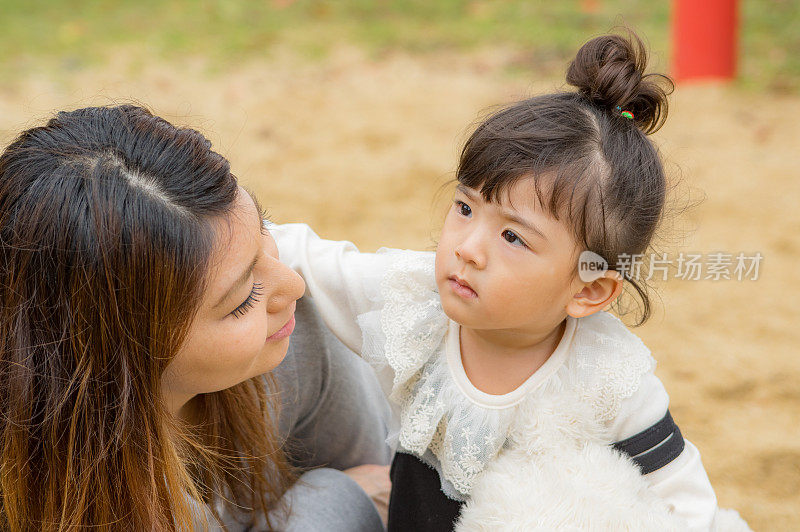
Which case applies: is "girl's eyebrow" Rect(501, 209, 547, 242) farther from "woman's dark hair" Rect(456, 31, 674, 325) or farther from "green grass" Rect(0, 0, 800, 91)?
"green grass" Rect(0, 0, 800, 91)

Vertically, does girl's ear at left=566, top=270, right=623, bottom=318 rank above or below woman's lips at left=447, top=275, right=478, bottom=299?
below

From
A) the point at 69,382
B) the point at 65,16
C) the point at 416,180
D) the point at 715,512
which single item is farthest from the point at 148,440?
the point at 65,16

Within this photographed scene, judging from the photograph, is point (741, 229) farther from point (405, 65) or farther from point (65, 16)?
point (65, 16)

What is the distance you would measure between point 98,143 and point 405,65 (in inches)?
132

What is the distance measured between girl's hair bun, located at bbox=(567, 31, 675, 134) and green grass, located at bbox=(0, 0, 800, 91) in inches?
110

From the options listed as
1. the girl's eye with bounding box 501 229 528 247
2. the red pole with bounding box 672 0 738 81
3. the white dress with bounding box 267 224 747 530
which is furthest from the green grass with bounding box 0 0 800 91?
the girl's eye with bounding box 501 229 528 247

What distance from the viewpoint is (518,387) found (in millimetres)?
1339

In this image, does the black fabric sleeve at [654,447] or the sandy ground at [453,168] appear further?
the sandy ground at [453,168]

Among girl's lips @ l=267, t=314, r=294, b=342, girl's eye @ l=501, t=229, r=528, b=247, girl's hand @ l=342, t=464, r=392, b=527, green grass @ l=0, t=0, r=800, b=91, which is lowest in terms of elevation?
green grass @ l=0, t=0, r=800, b=91

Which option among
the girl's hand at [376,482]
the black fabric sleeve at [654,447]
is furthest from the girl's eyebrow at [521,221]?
the girl's hand at [376,482]

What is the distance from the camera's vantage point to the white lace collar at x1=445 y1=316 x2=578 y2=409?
133 centimetres

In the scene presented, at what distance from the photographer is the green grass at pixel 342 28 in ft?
14.1

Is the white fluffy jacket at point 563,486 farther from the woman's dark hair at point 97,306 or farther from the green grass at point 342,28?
the green grass at point 342,28

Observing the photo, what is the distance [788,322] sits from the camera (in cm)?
248
